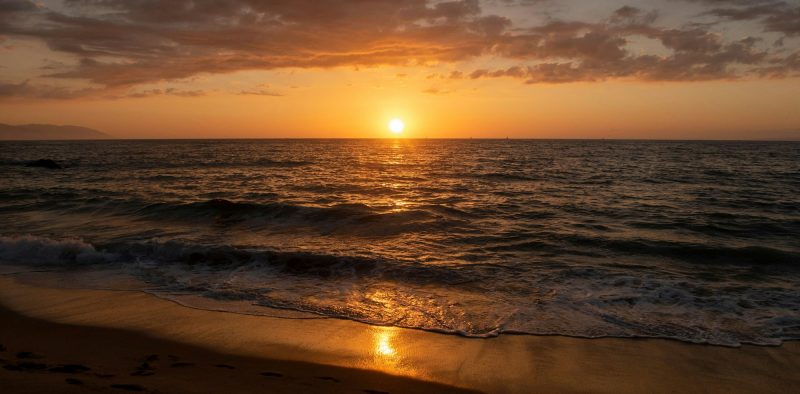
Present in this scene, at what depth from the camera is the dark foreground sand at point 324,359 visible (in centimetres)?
559

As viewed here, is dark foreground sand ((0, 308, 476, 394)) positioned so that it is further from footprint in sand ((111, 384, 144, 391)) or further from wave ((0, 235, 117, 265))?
wave ((0, 235, 117, 265))

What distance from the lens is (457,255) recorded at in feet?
42.0

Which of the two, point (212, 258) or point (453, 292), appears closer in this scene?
point (453, 292)

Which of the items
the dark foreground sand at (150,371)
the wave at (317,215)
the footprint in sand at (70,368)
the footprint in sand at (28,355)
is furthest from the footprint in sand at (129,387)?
the wave at (317,215)

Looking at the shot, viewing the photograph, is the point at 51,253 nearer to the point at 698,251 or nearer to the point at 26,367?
the point at 26,367

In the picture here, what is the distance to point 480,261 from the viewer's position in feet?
39.9

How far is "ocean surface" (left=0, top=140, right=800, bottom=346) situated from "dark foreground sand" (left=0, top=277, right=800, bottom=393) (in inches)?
24.1

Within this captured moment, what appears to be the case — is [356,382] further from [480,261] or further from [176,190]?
[176,190]

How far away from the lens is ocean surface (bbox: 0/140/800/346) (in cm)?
855

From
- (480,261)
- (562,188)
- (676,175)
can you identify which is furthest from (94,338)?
(676,175)

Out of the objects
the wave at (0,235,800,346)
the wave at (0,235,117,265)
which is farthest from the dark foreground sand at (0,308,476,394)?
the wave at (0,235,117,265)

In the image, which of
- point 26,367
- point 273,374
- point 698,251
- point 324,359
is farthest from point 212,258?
point 698,251

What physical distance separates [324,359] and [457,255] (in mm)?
6904

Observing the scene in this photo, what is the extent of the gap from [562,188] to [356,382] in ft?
78.7
